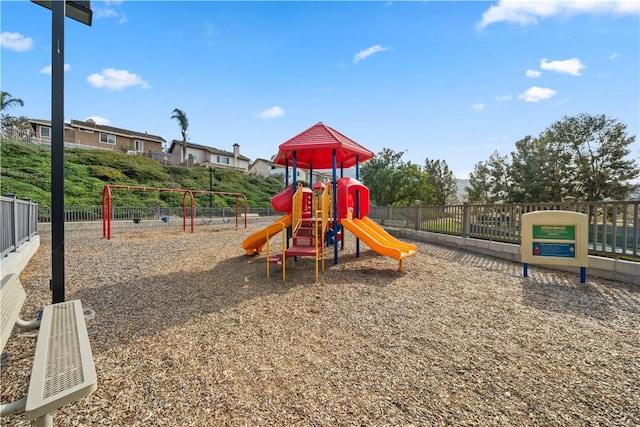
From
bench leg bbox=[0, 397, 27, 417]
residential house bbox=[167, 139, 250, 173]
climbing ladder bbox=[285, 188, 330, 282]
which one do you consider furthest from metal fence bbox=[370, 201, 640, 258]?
residential house bbox=[167, 139, 250, 173]

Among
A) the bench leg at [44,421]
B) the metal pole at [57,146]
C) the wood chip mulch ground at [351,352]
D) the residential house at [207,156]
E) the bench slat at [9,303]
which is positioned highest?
the residential house at [207,156]

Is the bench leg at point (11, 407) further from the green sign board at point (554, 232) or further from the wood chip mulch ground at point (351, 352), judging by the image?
the green sign board at point (554, 232)

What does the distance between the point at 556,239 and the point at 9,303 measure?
8.07 meters

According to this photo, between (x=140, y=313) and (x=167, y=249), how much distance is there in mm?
5999

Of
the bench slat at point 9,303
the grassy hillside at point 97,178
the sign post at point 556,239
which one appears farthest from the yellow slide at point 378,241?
the grassy hillside at point 97,178

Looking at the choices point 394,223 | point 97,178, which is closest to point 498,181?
point 394,223

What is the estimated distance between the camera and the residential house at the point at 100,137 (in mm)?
36906

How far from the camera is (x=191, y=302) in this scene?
440 cm

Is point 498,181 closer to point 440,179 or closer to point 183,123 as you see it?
point 440,179

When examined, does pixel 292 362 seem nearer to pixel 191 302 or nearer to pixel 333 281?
pixel 191 302

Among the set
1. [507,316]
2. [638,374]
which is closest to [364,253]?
[507,316]

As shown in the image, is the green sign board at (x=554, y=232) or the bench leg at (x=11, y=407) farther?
the green sign board at (x=554, y=232)

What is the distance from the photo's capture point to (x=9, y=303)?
2.60 metres

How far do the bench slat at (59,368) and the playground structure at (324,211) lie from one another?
3718 millimetres
